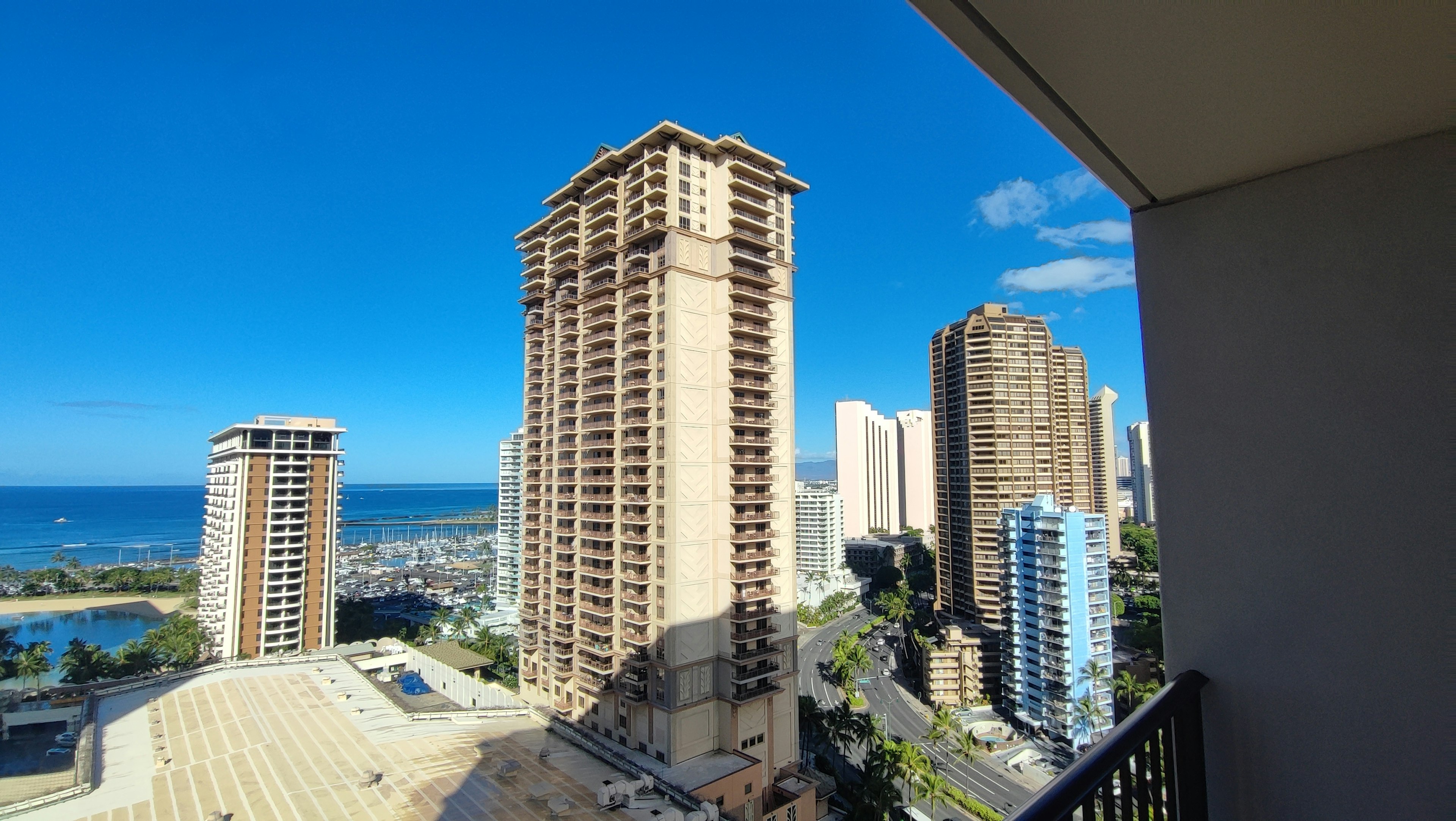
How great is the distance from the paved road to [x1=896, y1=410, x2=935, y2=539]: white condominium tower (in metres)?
15.2

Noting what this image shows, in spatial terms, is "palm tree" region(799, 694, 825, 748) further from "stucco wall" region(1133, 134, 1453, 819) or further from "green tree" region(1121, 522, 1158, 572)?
"green tree" region(1121, 522, 1158, 572)

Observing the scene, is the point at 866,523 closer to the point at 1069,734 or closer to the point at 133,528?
the point at 1069,734

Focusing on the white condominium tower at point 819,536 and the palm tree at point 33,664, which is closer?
the palm tree at point 33,664

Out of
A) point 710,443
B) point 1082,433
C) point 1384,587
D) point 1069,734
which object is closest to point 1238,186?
point 1384,587

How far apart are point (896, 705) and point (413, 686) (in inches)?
557

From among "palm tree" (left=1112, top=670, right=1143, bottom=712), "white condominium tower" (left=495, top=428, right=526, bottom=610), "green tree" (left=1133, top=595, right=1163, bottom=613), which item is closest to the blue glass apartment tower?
"palm tree" (left=1112, top=670, right=1143, bottom=712)

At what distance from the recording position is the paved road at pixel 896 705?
14.0m

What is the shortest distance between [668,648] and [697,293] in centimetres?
613

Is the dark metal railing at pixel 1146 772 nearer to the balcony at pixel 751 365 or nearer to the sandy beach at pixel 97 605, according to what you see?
the balcony at pixel 751 365

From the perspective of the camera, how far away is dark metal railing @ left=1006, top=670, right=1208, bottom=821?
64 cm

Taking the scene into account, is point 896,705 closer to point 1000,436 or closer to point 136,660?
point 1000,436

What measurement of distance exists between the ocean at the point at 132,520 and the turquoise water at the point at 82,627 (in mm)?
9799

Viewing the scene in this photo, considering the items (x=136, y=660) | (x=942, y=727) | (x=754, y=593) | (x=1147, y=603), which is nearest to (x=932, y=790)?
(x=942, y=727)

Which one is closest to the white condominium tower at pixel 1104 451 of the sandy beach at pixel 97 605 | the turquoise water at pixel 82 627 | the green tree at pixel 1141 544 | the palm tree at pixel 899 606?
the green tree at pixel 1141 544
